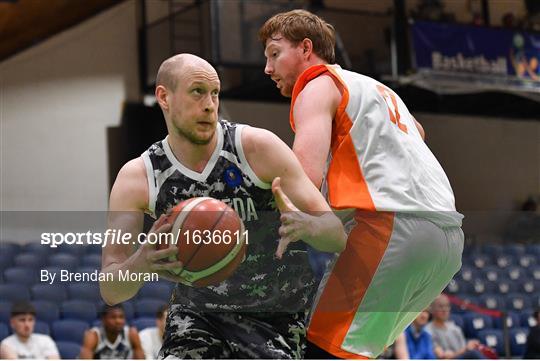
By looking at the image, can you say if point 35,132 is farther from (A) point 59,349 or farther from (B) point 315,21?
(B) point 315,21

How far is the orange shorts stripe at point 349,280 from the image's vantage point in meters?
3.21

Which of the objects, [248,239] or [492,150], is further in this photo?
[492,150]

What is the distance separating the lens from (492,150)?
14.8m

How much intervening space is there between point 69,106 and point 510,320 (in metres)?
5.53

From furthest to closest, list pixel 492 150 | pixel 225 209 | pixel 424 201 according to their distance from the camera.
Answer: pixel 492 150 → pixel 424 201 → pixel 225 209

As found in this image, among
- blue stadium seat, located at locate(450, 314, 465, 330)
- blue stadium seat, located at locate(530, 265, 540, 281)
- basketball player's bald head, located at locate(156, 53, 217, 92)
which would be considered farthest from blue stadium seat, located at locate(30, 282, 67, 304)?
blue stadium seat, located at locate(450, 314, 465, 330)

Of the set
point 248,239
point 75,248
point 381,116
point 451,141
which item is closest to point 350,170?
point 381,116

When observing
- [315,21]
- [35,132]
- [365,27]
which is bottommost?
[35,132]

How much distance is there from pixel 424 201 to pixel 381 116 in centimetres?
30

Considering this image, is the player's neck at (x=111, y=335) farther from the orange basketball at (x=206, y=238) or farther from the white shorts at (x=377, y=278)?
the orange basketball at (x=206, y=238)

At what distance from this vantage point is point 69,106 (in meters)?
11.6

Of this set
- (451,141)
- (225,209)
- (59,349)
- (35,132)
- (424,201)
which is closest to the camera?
(225,209)

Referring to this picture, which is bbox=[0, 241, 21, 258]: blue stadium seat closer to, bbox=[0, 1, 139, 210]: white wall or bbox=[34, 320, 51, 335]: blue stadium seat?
bbox=[34, 320, 51, 335]: blue stadium seat

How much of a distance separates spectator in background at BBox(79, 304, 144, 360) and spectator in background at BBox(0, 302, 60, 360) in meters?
0.24
